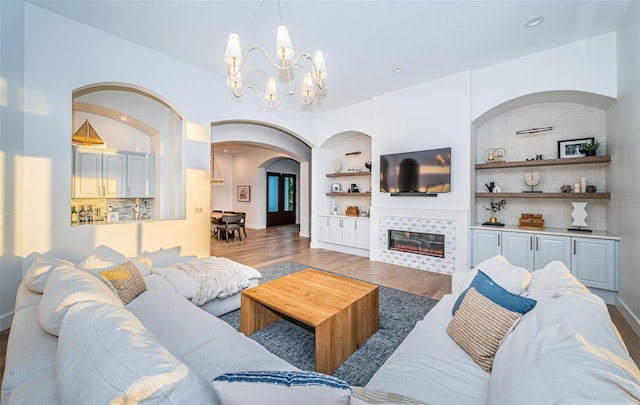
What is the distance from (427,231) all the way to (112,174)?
5.43 m

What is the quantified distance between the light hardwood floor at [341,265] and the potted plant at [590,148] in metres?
1.99

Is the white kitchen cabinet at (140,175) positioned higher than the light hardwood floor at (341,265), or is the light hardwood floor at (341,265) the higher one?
the white kitchen cabinet at (140,175)

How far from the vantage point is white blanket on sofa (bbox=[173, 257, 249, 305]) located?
2.62 meters

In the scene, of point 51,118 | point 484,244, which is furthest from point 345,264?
point 51,118

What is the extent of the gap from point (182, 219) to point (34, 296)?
246cm

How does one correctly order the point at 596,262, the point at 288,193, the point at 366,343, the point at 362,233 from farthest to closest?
the point at 288,193
the point at 362,233
the point at 596,262
the point at 366,343

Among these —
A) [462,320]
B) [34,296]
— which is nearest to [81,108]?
[34,296]

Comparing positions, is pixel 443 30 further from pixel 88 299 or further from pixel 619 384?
pixel 88 299

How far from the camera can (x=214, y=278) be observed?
2.74 meters

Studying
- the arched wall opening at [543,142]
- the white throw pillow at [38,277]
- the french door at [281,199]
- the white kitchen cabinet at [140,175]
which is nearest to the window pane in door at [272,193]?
the french door at [281,199]

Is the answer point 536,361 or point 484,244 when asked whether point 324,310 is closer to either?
point 536,361

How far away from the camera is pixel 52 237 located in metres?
2.93

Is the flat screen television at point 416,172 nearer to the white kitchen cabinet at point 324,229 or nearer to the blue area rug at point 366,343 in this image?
the white kitchen cabinet at point 324,229

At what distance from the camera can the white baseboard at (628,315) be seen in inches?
102
